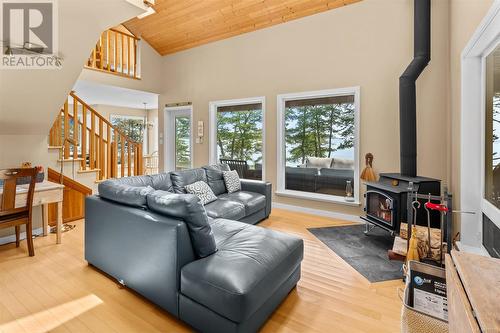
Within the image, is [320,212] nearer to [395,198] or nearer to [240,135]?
[395,198]

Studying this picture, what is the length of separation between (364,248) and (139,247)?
96.6 inches

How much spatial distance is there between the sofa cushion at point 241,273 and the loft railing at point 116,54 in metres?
4.76

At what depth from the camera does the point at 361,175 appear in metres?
3.91

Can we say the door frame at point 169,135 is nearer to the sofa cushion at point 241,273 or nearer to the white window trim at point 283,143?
the white window trim at point 283,143

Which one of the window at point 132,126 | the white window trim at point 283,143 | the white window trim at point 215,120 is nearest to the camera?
the white window trim at point 283,143

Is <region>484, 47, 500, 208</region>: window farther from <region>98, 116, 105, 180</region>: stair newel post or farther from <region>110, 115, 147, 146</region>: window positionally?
<region>110, 115, 147, 146</region>: window

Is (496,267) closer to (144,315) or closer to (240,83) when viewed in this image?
(144,315)

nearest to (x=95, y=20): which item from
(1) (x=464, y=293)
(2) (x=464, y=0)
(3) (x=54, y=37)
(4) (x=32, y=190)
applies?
(3) (x=54, y=37)

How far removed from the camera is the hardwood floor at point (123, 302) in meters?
1.76

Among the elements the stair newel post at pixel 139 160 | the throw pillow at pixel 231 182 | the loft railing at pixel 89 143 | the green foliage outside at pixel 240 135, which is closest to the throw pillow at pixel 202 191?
the throw pillow at pixel 231 182

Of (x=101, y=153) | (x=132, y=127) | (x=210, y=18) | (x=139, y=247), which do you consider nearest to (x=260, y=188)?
(x=139, y=247)

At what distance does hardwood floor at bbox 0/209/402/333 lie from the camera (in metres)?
1.76

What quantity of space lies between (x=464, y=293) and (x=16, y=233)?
4.13 m

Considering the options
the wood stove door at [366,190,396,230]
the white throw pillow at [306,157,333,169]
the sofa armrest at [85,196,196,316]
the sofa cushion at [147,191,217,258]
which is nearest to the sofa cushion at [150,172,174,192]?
the sofa armrest at [85,196,196,316]
